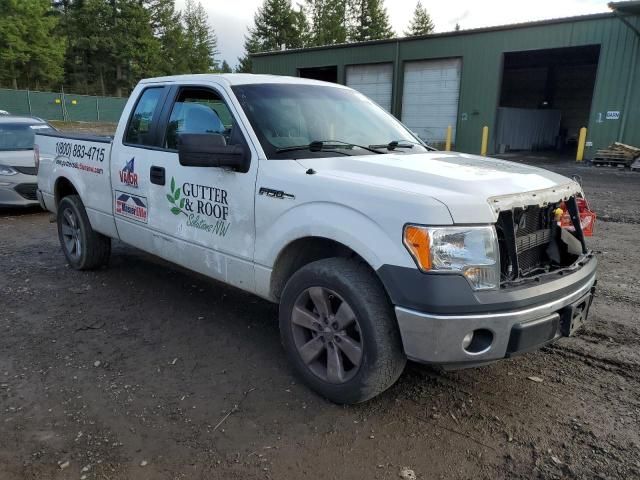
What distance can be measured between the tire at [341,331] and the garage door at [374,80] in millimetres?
22205

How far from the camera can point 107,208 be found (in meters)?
4.99

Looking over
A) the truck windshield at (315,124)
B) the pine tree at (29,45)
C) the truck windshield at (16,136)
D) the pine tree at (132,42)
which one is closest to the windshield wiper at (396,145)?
the truck windshield at (315,124)

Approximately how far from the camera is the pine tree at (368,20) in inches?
2517

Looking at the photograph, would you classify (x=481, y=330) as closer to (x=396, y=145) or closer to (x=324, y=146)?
(x=324, y=146)

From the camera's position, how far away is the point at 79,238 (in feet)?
18.3

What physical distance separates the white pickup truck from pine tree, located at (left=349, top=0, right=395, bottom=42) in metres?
64.5

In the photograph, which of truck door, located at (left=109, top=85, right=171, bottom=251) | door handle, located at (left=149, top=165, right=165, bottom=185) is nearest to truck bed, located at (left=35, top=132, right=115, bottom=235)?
truck door, located at (left=109, top=85, right=171, bottom=251)

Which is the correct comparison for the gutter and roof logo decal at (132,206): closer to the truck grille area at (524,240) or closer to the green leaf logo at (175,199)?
the green leaf logo at (175,199)

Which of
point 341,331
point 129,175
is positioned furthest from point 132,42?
point 341,331

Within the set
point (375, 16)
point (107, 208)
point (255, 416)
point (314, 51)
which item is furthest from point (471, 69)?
point (375, 16)

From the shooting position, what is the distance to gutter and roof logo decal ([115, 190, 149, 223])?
4.43 m

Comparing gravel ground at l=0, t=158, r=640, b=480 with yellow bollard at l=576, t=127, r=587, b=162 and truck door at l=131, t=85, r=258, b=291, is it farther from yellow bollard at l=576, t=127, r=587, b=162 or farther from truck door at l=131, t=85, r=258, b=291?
yellow bollard at l=576, t=127, r=587, b=162

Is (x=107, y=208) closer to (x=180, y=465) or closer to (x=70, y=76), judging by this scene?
(x=180, y=465)

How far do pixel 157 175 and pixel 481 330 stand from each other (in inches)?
113
